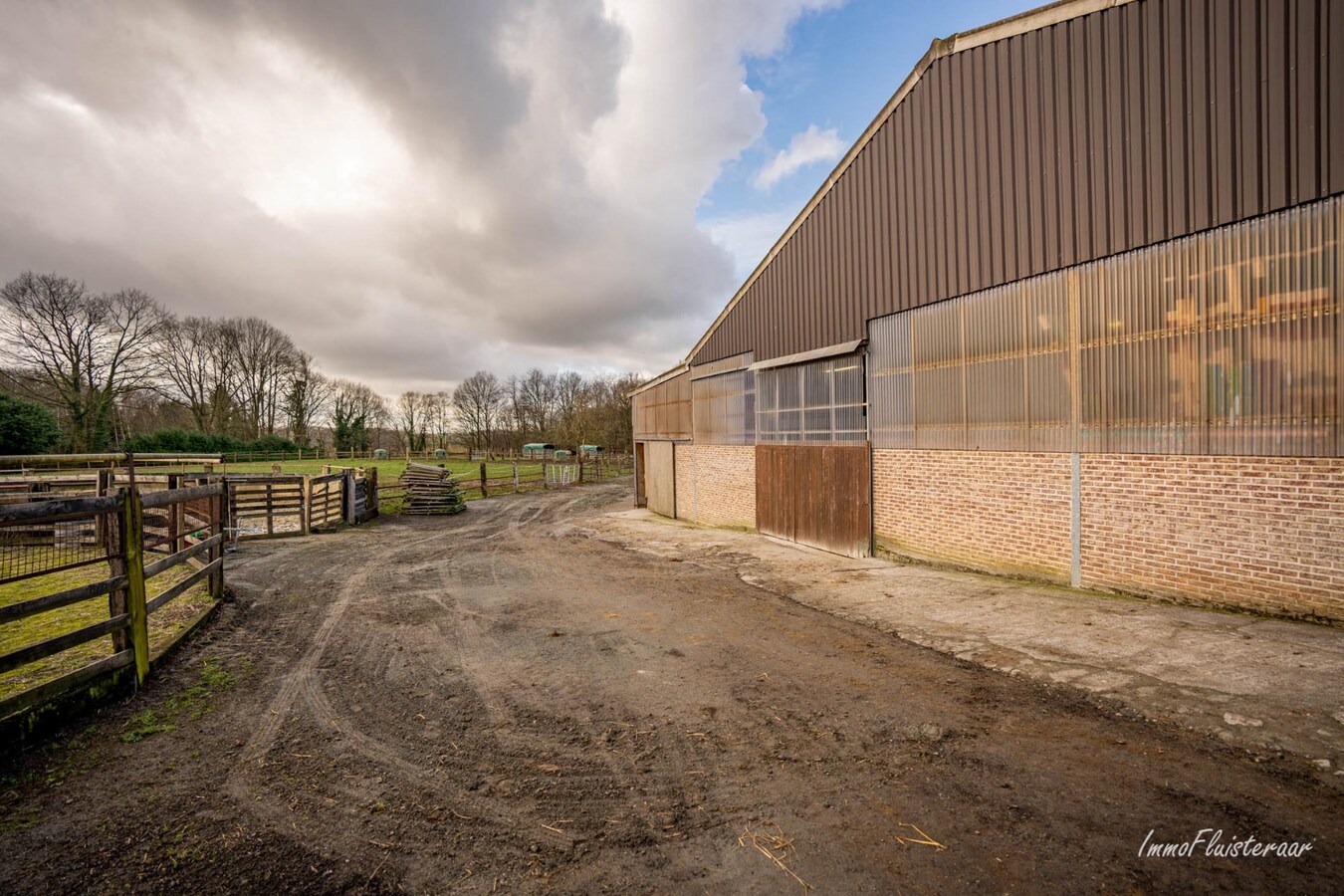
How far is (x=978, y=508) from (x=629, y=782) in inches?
299

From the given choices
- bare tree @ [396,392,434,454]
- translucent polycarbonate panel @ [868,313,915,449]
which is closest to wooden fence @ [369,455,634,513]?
translucent polycarbonate panel @ [868,313,915,449]

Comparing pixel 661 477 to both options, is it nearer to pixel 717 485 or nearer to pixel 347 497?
pixel 717 485

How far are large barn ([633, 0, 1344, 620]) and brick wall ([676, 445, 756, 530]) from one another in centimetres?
286

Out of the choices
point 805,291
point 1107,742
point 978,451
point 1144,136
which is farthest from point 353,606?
point 1144,136

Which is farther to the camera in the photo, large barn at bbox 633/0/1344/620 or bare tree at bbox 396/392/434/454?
bare tree at bbox 396/392/434/454

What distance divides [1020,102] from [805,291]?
196 inches

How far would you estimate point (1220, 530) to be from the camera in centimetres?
632

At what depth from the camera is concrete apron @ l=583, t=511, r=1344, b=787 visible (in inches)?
152

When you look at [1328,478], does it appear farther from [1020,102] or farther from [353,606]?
[353,606]

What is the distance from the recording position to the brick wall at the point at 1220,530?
5691 millimetres

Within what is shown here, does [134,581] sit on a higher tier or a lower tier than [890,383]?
lower

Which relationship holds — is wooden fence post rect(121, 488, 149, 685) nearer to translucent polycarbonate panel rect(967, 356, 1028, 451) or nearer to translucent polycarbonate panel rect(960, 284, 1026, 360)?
translucent polycarbonate panel rect(967, 356, 1028, 451)

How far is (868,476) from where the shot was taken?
34.7 ft
